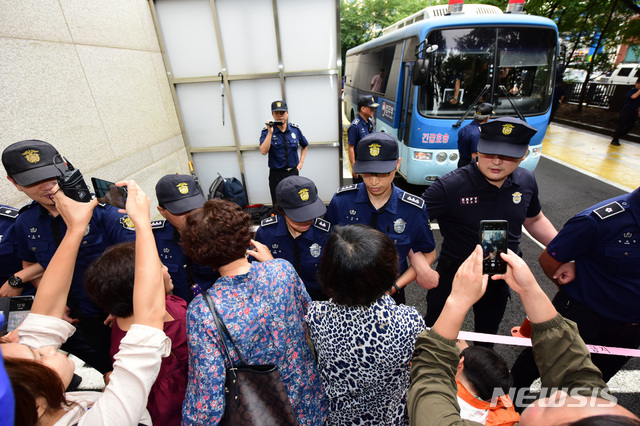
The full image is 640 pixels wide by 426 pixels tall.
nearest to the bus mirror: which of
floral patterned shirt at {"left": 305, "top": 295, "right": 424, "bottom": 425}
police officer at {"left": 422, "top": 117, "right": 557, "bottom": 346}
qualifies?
police officer at {"left": 422, "top": 117, "right": 557, "bottom": 346}

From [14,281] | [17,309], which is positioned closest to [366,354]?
[17,309]

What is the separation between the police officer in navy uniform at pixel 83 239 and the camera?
2.11 m

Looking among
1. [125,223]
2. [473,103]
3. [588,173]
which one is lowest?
[588,173]

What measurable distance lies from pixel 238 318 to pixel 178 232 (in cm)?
141

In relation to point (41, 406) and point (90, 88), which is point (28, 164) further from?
point (90, 88)

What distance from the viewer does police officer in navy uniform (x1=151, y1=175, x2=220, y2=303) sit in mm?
2283

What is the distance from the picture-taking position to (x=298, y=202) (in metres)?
2.28

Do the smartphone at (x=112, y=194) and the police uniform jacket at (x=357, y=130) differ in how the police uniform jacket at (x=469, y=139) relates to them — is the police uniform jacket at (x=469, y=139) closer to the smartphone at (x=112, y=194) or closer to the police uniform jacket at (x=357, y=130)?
the police uniform jacket at (x=357, y=130)

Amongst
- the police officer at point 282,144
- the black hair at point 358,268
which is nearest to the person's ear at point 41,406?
the black hair at point 358,268

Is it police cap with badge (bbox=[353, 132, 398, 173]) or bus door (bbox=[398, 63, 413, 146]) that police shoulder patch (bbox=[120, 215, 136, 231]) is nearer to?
police cap with badge (bbox=[353, 132, 398, 173])

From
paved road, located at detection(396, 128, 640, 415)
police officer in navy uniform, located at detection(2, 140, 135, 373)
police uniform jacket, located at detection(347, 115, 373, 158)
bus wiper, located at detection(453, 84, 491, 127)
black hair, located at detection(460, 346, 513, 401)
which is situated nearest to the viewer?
black hair, located at detection(460, 346, 513, 401)

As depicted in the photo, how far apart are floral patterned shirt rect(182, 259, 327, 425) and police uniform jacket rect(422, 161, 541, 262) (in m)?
1.54

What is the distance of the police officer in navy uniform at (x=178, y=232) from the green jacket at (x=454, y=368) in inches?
68.1

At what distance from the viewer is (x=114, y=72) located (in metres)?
4.08
